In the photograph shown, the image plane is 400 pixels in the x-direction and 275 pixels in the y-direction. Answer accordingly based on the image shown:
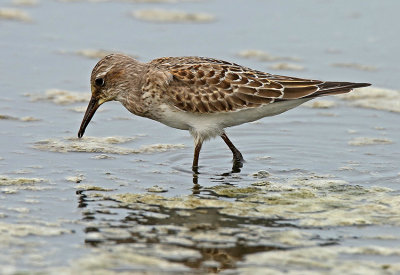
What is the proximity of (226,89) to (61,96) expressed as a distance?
3500 mm

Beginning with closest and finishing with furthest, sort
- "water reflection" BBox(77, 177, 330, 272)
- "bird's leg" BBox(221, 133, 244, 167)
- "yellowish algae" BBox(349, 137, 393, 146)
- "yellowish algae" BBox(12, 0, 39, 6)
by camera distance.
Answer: "water reflection" BBox(77, 177, 330, 272) < "bird's leg" BBox(221, 133, 244, 167) < "yellowish algae" BBox(349, 137, 393, 146) < "yellowish algae" BBox(12, 0, 39, 6)

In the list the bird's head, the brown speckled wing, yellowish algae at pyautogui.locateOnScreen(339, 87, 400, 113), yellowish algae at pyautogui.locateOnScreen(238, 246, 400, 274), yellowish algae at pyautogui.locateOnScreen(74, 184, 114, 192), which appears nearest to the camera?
yellowish algae at pyautogui.locateOnScreen(238, 246, 400, 274)

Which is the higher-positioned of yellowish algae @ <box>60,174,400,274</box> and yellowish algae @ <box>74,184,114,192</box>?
yellowish algae @ <box>74,184,114,192</box>

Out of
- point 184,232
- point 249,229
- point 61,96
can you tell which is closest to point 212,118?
point 249,229

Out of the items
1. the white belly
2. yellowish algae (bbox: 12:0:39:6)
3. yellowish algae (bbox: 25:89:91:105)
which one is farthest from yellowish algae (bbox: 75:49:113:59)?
the white belly

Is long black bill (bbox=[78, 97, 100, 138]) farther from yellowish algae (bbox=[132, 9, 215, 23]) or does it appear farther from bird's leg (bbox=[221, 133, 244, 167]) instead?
yellowish algae (bbox=[132, 9, 215, 23])

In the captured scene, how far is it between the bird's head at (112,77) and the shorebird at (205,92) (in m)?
0.01

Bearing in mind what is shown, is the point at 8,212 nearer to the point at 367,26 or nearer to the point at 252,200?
the point at 252,200

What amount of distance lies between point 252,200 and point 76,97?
445 centimetres

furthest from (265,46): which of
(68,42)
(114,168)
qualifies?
(114,168)

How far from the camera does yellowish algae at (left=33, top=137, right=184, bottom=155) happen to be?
9789mm

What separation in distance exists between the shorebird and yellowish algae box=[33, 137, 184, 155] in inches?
27.4

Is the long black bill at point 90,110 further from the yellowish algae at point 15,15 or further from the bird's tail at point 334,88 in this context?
the yellowish algae at point 15,15

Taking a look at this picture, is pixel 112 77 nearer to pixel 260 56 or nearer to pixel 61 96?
pixel 61 96
